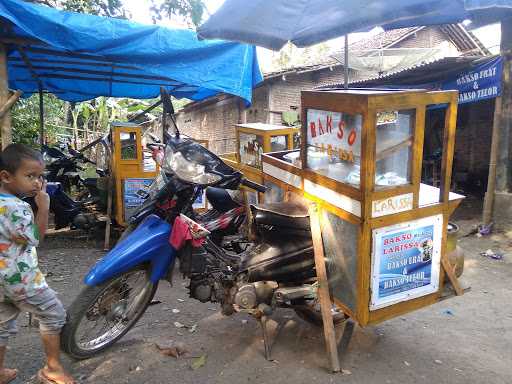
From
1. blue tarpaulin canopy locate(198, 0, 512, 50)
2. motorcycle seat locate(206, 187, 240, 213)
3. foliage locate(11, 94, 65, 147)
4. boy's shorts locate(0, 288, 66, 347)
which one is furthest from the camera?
foliage locate(11, 94, 65, 147)

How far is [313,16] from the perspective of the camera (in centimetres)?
235

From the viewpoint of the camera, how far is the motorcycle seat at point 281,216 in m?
2.66

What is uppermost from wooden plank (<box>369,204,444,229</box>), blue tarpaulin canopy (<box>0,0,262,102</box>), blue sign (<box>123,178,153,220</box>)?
blue tarpaulin canopy (<box>0,0,262,102</box>)

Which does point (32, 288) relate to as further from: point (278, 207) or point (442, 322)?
point (442, 322)

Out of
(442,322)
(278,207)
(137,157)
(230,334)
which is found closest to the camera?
(278,207)

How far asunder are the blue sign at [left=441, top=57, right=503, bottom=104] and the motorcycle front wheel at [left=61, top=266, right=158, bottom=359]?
19.3 feet

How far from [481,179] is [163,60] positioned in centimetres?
827

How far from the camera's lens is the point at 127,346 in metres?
2.95

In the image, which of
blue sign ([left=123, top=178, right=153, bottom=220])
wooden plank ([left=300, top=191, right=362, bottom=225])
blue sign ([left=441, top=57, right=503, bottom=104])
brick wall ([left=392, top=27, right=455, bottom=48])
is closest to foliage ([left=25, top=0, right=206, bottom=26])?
blue sign ([left=123, top=178, right=153, bottom=220])

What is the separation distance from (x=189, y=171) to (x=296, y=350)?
4.57 feet

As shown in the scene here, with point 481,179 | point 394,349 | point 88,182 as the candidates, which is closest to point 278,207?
point 394,349

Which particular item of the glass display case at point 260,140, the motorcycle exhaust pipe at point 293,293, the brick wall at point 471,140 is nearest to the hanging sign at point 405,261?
the motorcycle exhaust pipe at point 293,293

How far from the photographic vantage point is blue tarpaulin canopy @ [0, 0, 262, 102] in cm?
393

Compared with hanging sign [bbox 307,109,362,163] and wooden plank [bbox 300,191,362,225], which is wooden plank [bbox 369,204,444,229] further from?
hanging sign [bbox 307,109,362,163]
